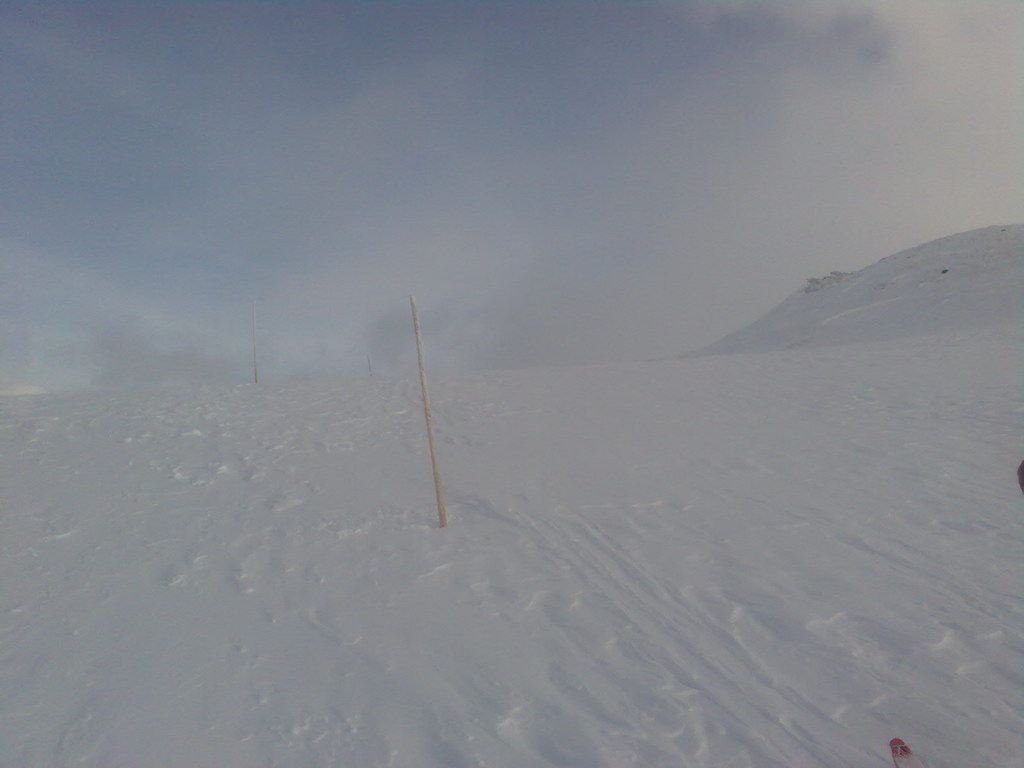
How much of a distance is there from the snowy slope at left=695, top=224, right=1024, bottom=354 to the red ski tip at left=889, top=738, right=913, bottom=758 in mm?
19823

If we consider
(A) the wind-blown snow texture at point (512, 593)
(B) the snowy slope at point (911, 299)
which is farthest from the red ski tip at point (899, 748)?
(B) the snowy slope at point (911, 299)

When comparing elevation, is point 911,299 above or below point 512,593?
above

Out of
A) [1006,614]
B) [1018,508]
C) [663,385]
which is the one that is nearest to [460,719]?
[1006,614]

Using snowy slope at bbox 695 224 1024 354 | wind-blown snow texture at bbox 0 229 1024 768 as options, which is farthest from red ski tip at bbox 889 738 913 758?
snowy slope at bbox 695 224 1024 354

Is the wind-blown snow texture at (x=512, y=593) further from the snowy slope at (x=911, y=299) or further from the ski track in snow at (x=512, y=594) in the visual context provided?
the snowy slope at (x=911, y=299)

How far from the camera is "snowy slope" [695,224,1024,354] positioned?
2114 centimetres

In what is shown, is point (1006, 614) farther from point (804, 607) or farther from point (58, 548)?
point (58, 548)

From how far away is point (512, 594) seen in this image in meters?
5.11

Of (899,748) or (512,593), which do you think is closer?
(899,748)

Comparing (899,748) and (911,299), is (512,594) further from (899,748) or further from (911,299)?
(911,299)

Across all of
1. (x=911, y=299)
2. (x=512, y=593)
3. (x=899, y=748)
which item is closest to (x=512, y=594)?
(x=512, y=593)

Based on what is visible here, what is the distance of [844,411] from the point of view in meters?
10.4

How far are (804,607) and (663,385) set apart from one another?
870 centimetres

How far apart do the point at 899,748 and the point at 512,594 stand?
292 cm
